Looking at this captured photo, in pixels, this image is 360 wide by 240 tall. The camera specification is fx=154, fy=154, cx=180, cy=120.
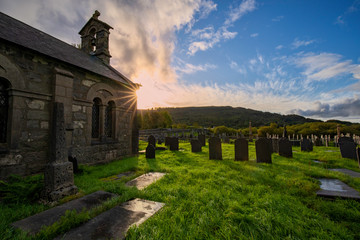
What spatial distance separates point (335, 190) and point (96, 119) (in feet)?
29.6

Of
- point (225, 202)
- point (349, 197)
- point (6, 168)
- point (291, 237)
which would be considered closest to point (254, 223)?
point (291, 237)

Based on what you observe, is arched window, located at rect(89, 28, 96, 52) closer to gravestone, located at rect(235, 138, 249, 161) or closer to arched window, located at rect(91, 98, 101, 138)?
arched window, located at rect(91, 98, 101, 138)

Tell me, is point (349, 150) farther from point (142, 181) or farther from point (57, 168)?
point (57, 168)

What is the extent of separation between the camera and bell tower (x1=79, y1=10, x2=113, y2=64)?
10.4 meters

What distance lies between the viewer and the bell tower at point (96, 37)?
411 inches

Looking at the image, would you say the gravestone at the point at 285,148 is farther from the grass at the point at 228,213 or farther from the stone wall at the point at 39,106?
the stone wall at the point at 39,106

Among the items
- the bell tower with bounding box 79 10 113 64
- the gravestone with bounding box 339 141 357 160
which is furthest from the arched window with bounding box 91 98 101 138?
the gravestone with bounding box 339 141 357 160

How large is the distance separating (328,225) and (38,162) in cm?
744

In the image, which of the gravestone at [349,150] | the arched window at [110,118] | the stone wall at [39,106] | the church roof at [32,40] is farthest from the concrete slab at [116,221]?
the gravestone at [349,150]

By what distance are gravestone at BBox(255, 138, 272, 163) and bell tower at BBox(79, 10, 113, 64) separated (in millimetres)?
10783

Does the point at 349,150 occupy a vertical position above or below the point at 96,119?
below

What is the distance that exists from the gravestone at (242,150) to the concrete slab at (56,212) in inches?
233

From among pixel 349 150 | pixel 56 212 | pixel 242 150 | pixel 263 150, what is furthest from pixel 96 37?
pixel 349 150

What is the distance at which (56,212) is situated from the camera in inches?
105
